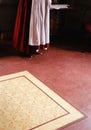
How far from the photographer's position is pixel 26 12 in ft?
8.84

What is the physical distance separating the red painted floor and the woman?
0.85 feet

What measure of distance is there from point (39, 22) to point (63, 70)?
741 mm

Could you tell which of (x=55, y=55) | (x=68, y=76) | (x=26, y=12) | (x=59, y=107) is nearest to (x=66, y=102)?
(x=59, y=107)

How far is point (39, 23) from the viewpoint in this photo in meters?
2.77

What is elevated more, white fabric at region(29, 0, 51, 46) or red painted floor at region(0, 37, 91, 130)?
white fabric at region(29, 0, 51, 46)

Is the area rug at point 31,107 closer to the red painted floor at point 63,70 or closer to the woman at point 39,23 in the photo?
the red painted floor at point 63,70

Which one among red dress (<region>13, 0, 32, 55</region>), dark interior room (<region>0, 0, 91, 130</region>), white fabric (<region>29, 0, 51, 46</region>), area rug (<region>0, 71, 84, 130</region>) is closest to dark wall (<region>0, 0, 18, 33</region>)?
dark interior room (<region>0, 0, 91, 130</region>)

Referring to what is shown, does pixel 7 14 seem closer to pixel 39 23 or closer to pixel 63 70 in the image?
pixel 39 23

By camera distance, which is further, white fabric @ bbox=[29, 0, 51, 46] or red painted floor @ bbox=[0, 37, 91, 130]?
white fabric @ bbox=[29, 0, 51, 46]

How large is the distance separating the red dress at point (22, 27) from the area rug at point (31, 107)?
2.18 feet

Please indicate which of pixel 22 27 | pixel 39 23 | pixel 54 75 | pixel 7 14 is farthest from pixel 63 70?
pixel 7 14

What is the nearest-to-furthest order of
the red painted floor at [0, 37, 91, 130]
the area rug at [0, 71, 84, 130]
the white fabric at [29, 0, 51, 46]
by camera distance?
the area rug at [0, 71, 84, 130] → the red painted floor at [0, 37, 91, 130] → the white fabric at [29, 0, 51, 46]

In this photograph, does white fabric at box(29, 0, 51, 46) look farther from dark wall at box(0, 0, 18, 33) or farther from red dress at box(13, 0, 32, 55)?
dark wall at box(0, 0, 18, 33)

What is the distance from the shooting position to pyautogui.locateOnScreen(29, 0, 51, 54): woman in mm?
2660
